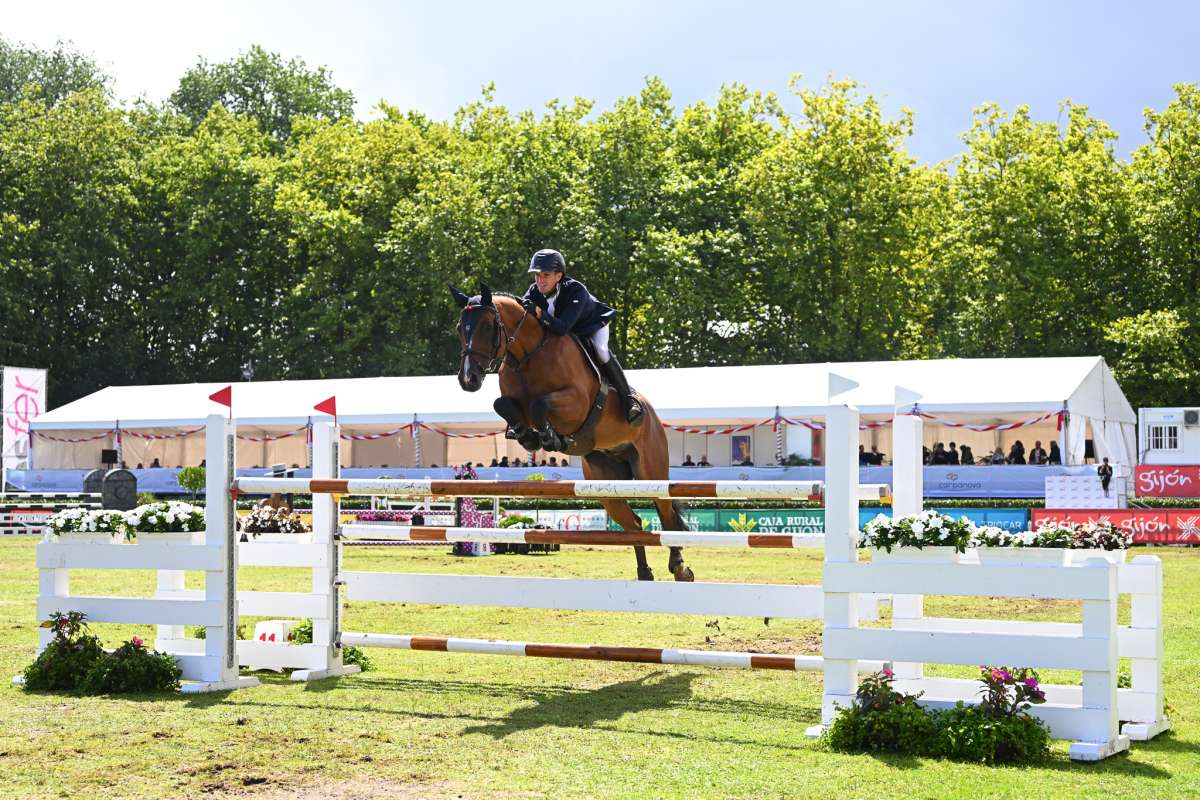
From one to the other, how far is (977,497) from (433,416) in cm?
1307

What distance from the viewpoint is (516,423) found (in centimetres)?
791

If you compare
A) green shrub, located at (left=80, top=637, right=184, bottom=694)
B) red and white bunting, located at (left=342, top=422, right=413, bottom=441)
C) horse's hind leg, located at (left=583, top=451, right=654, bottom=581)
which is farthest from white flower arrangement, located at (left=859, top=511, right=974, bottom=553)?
red and white bunting, located at (left=342, top=422, right=413, bottom=441)

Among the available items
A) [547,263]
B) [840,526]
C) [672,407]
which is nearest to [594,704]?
[840,526]

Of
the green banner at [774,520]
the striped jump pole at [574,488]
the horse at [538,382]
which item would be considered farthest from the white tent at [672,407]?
the striped jump pole at [574,488]

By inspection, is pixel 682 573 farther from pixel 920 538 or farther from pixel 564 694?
pixel 920 538

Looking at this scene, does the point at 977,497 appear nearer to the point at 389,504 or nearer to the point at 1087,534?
the point at 389,504

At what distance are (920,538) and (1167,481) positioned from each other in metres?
24.6

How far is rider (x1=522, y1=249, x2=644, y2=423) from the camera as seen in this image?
8.28m

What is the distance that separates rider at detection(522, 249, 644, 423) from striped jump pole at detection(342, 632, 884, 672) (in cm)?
205

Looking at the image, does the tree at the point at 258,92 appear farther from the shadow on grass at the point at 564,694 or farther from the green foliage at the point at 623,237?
the shadow on grass at the point at 564,694

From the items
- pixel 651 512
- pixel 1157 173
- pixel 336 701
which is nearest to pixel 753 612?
pixel 336 701

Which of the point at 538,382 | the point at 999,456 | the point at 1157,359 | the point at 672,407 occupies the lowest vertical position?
the point at 999,456

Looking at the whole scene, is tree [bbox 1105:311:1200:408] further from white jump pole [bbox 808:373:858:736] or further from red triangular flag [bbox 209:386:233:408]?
red triangular flag [bbox 209:386:233:408]

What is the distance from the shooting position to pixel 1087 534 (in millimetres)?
5965
